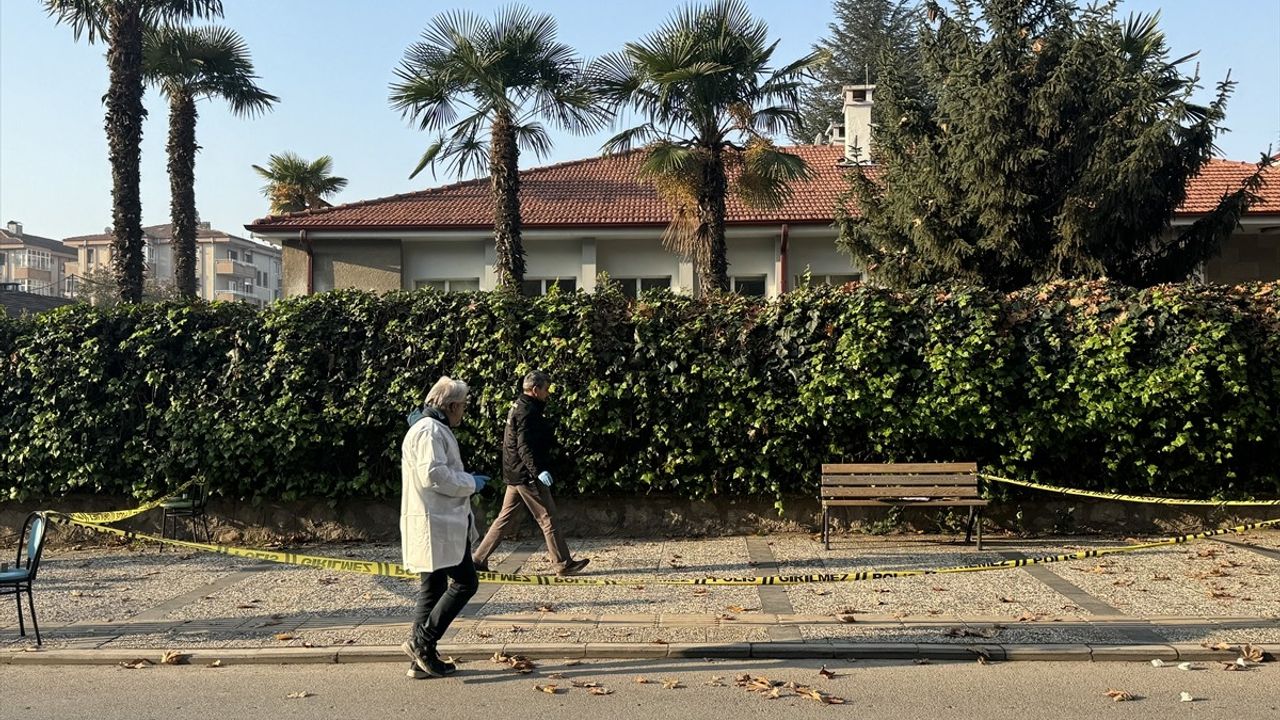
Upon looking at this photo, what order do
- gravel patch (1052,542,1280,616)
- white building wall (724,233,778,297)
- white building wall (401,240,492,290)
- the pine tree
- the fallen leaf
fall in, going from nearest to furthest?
the fallen leaf
gravel patch (1052,542,1280,616)
white building wall (724,233,778,297)
white building wall (401,240,492,290)
the pine tree

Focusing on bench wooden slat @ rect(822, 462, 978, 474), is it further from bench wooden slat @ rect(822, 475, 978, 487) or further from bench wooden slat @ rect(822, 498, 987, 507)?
bench wooden slat @ rect(822, 498, 987, 507)

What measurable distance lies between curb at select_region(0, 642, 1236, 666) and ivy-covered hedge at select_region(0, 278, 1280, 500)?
4.11 meters

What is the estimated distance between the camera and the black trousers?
589cm

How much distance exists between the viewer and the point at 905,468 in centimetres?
996

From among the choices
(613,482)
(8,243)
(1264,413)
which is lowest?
(613,482)

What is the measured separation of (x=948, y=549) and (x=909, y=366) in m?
1.88

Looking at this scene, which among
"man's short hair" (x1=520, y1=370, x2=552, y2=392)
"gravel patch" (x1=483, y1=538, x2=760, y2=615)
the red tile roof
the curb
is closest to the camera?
the curb

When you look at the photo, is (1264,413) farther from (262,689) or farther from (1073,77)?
(262,689)

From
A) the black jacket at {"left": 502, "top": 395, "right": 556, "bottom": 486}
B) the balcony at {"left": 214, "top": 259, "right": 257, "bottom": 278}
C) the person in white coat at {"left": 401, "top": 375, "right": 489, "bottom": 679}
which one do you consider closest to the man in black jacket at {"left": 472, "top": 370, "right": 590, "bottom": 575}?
the black jacket at {"left": 502, "top": 395, "right": 556, "bottom": 486}

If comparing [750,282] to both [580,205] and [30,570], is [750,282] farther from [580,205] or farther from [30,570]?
[30,570]

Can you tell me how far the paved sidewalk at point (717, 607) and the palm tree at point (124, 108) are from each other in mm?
9365

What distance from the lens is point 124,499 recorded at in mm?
11273

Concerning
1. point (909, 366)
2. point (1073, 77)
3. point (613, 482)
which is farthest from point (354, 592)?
point (1073, 77)

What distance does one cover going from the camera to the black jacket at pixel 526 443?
859cm
